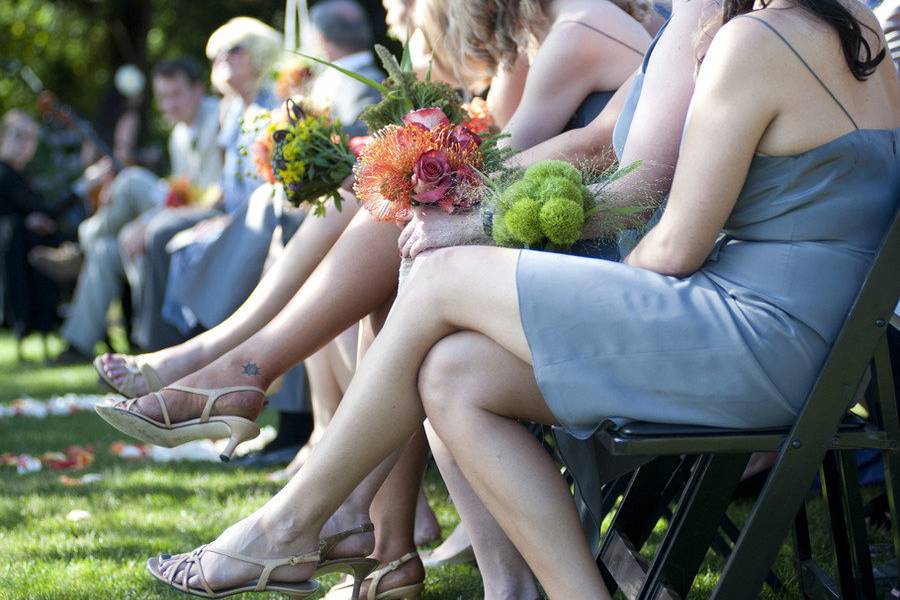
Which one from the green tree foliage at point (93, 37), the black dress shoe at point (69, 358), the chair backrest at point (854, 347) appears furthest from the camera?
the green tree foliage at point (93, 37)

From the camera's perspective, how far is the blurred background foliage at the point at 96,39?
54.9 ft

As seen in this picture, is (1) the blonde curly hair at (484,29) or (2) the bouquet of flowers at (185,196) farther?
(2) the bouquet of flowers at (185,196)

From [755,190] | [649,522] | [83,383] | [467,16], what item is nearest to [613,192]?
[755,190]

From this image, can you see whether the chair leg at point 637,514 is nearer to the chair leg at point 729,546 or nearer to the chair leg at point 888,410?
the chair leg at point 729,546

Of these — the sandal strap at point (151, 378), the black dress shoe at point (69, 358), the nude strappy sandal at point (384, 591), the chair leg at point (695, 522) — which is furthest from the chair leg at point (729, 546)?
the black dress shoe at point (69, 358)

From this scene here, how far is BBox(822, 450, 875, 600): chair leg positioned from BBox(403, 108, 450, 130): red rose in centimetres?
110

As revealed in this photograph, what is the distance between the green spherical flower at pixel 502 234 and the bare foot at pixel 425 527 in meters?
1.45

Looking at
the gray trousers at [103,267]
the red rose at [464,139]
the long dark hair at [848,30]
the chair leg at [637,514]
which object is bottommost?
the gray trousers at [103,267]

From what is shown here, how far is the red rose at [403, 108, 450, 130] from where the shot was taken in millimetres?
2566

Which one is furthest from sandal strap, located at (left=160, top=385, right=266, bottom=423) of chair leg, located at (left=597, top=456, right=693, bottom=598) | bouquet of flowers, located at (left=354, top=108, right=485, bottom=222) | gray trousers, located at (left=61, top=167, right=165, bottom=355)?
gray trousers, located at (left=61, top=167, right=165, bottom=355)

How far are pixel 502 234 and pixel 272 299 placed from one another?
3.79ft

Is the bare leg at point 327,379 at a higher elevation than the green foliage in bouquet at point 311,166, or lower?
lower

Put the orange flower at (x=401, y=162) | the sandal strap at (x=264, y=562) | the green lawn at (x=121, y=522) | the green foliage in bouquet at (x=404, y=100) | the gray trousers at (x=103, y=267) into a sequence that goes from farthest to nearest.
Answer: the gray trousers at (x=103, y=267) < the green lawn at (x=121, y=522) < the green foliage in bouquet at (x=404, y=100) < the orange flower at (x=401, y=162) < the sandal strap at (x=264, y=562)

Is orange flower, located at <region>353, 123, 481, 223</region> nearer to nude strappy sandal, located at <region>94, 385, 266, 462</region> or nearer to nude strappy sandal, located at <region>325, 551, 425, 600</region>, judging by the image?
nude strappy sandal, located at <region>94, 385, 266, 462</region>
